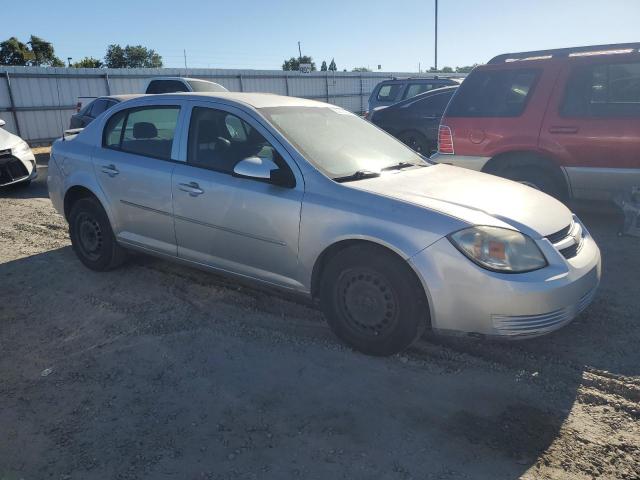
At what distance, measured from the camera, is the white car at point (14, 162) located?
29.3ft

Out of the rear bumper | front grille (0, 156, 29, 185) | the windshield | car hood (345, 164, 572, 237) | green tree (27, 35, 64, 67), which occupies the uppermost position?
green tree (27, 35, 64, 67)

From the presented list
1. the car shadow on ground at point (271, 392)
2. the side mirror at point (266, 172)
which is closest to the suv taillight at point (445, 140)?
the car shadow on ground at point (271, 392)

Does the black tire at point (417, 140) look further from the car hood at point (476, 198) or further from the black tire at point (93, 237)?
the black tire at point (93, 237)

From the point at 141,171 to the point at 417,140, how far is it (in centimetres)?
735

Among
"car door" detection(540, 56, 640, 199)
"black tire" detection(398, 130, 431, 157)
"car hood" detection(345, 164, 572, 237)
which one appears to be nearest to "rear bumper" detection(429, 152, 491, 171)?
"car door" detection(540, 56, 640, 199)

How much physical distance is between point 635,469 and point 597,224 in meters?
4.58

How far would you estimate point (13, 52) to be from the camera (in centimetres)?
5872

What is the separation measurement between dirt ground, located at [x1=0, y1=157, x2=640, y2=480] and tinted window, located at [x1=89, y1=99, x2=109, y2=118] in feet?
25.9

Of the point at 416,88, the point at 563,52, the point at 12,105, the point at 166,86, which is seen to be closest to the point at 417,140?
the point at 416,88

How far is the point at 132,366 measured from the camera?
11.2ft

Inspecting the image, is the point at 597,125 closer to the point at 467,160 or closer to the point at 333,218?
the point at 467,160

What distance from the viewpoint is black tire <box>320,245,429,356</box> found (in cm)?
325

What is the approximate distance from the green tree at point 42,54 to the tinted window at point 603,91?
6573 centimetres

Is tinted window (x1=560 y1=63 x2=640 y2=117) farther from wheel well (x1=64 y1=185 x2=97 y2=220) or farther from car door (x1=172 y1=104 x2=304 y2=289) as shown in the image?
wheel well (x1=64 y1=185 x2=97 y2=220)
